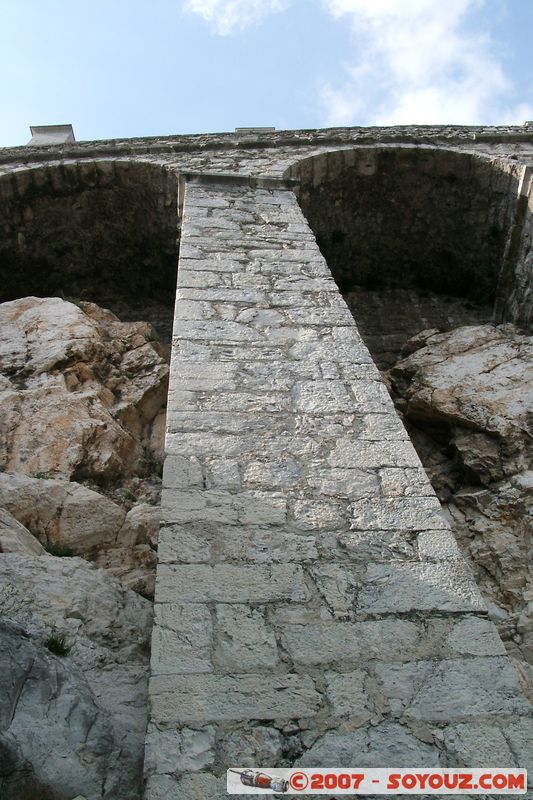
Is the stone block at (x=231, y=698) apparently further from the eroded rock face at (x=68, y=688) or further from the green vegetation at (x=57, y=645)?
the green vegetation at (x=57, y=645)

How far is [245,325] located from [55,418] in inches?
66.5

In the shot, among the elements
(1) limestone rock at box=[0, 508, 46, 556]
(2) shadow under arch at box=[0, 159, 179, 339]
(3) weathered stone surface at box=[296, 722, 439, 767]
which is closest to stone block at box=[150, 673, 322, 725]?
(3) weathered stone surface at box=[296, 722, 439, 767]

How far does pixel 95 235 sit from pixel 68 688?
248 inches

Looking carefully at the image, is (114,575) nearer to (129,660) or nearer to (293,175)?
(129,660)

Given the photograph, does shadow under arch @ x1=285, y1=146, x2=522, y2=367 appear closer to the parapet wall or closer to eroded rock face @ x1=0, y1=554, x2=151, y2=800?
the parapet wall

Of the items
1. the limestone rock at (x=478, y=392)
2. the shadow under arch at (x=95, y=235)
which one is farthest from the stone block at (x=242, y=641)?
the shadow under arch at (x=95, y=235)

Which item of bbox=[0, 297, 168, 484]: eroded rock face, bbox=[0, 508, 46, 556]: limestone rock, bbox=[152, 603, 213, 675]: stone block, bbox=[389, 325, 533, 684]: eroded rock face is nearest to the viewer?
bbox=[152, 603, 213, 675]: stone block

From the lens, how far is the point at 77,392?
5164mm

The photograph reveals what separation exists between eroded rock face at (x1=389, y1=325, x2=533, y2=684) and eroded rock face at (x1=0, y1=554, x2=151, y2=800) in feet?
5.95

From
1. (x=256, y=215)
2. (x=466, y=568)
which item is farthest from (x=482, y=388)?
(x=466, y=568)

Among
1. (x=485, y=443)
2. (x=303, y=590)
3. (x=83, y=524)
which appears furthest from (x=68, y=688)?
(x=485, y=443)

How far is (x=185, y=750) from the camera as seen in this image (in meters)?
2.05

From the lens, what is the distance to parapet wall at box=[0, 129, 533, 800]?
2111mm

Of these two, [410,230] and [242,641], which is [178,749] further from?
[410,230]
